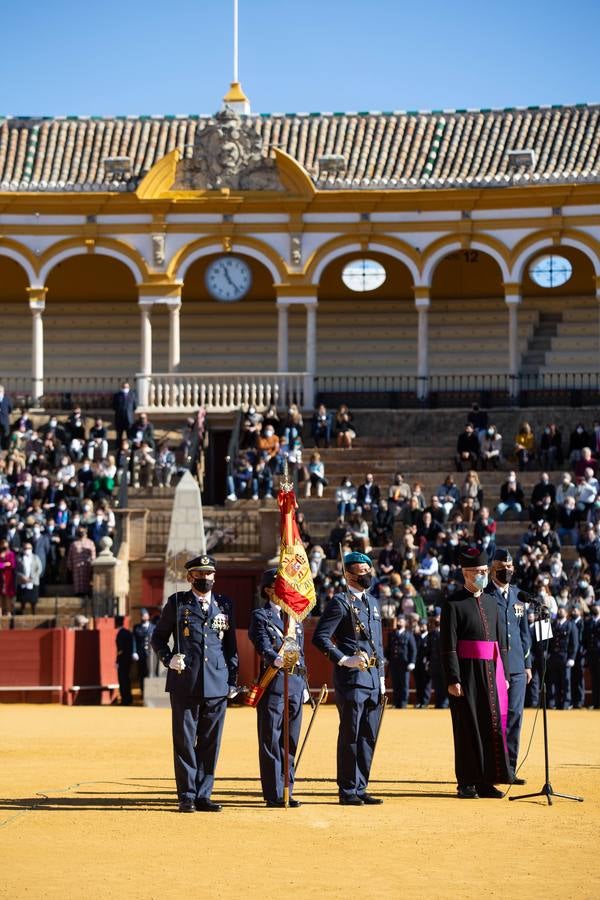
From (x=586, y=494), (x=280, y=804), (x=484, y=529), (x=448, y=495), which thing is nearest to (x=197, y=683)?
(x=280, y=804)

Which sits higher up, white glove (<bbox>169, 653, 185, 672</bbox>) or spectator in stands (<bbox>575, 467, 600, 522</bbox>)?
spectator in stands (<bbox>575, 467, 600, 522</bbox>)

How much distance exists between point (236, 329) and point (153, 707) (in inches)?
597

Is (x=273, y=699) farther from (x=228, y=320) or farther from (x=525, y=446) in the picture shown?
(x=228, y=320)

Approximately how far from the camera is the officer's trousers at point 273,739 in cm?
1375

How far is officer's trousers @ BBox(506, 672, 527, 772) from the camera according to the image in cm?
1491

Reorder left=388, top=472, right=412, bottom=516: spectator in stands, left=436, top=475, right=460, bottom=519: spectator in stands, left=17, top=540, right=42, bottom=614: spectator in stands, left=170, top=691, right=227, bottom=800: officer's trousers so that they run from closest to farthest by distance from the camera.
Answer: left=170, top=691, right=227, bottom=800: officer's trousers < left=17, top=540, right=42, bottom=614: spectator in stands < left=436, top=475, right=460, bottom=519: spectator in stands < left=388, top=472, right=412, bottom=516: spectator in stands

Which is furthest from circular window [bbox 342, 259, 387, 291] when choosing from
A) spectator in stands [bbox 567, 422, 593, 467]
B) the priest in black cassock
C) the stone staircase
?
the priest in black cassock

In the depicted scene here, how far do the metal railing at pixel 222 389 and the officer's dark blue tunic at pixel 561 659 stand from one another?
42.5ft

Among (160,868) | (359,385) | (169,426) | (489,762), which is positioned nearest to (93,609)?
(169,426)

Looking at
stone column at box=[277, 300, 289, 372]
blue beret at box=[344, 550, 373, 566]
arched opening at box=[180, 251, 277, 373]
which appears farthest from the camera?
arched opening at box=[180, 251, 277, 373]

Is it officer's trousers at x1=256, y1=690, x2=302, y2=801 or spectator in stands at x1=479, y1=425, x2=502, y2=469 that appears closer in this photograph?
officer's trousers at x1=256, y1=690, x2=302, y2=801

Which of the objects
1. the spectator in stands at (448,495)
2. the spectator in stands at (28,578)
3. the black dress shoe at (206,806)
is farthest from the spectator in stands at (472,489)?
the black dress shoe at (206,806)

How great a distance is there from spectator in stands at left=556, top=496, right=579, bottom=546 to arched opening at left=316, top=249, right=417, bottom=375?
976 centimetres

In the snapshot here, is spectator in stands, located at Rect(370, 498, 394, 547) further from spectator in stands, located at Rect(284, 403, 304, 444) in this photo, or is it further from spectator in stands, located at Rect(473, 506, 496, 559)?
spectator in stands, located at Rect(284, 403, 304, 444)
